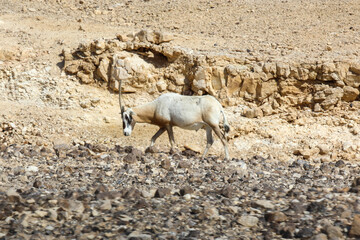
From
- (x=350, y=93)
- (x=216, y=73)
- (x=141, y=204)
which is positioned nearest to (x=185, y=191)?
(x=141, y=204)

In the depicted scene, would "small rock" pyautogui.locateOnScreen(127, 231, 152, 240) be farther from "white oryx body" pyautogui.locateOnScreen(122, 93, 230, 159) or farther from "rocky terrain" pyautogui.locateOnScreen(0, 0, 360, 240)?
"white oryx body" pyautogui.locateOnScreen(122, 93, 230, 159)

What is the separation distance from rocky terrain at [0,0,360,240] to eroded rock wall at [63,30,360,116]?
4cm

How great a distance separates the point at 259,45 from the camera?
682 inches

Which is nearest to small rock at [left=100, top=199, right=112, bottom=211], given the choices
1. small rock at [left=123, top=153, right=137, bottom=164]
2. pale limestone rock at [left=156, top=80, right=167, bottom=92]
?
small rock at [left=123, top=153, right=137, bottom=164]

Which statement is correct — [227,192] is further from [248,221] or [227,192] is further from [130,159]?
[130,159]

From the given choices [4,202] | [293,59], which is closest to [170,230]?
[4,202]

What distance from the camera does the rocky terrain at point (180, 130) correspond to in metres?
5.51

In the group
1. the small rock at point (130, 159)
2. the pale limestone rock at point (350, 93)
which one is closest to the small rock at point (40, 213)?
the small rock at point (130, 159)

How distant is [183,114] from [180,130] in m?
3.38

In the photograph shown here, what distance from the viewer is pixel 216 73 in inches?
610

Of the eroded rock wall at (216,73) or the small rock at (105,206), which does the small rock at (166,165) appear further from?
the eroded rock wall at (216,73)

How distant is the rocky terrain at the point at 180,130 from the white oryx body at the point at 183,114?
0.81m

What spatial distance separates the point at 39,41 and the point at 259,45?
8.74m

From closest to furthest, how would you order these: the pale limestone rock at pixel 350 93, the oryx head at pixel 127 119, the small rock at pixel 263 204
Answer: the small rock at pixel 263 204 < the oryx head at pixel 127 119 < the pale limestone rock at pixel 350 93
